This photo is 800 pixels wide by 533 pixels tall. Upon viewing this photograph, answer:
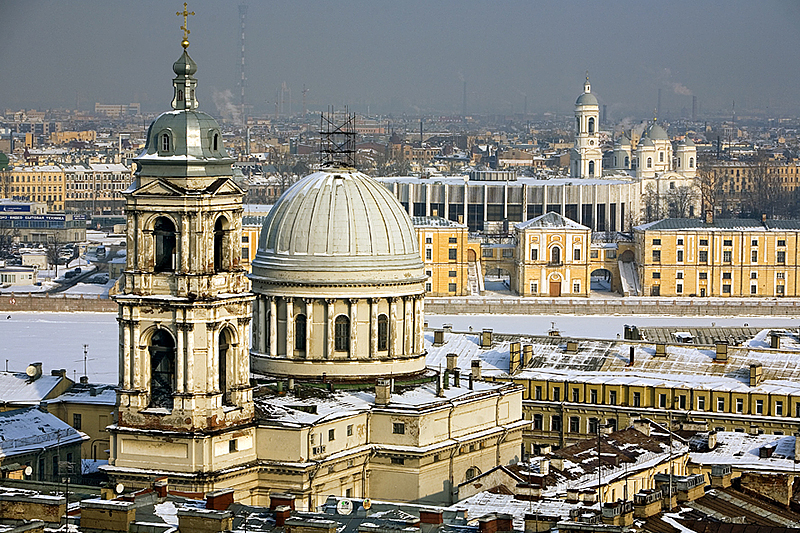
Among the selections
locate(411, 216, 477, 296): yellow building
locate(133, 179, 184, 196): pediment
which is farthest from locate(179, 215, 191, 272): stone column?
locate(411, 216, 477, 296): yellow building

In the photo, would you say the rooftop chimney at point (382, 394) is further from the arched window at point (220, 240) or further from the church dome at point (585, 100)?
the church dome at point (585, 100)

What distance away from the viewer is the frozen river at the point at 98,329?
7400 centimetres

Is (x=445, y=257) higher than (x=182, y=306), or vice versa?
(x=182, y=306)

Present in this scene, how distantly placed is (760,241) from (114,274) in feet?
106

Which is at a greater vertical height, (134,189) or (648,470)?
(134,189)

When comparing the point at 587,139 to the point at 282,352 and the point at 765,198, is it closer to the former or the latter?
the point at 765,198

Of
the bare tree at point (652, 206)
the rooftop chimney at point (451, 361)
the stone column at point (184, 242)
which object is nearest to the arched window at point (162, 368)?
the stone column at point (184, 242)

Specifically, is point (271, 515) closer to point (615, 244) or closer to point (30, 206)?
point (615, 244)

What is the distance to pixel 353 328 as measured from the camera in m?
51.6

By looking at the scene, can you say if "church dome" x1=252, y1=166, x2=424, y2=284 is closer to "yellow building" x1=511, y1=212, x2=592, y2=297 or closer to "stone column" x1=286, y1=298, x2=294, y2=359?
"stone column" x1=286, y1=298, x2=294, y2=359

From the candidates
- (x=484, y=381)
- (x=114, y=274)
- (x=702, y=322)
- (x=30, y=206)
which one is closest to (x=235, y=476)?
(x=484, y=381)

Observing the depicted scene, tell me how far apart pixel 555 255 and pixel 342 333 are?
60051 millimetres

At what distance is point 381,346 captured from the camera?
5191 cm

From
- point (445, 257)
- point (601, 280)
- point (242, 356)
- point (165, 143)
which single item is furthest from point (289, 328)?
point (601, 280)
